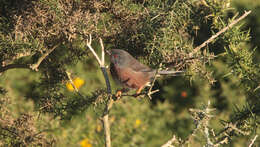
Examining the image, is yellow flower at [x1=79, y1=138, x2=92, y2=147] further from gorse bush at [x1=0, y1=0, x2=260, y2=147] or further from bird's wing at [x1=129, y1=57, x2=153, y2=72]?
bird's wing at [x1=129, y1=57, x2=153, y2=72]

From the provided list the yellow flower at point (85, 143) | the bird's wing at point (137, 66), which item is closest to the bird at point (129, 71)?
the bird's wing at point (137, 66)

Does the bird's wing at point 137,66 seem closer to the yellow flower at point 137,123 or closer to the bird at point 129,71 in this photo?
the bird at point 129,71

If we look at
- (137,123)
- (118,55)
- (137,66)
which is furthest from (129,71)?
(137,123)

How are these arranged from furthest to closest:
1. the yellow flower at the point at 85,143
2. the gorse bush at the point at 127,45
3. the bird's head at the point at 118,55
A: the yellow flower at the point at 85,143 → the bird's head at the point at 118,55 → the gorse bush at the point at 127,45

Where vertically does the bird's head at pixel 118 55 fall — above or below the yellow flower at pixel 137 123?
above

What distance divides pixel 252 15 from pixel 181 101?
5.76ft

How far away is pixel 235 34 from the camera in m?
1.96

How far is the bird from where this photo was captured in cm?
245

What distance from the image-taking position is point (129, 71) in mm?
2703

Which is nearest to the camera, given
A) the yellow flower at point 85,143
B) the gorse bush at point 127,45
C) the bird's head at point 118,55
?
the gorse bush at point 127,45

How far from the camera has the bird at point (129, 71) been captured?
2452mm

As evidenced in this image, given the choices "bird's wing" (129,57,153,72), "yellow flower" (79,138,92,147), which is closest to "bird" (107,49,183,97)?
"bird's wing" (129,57,153,72)

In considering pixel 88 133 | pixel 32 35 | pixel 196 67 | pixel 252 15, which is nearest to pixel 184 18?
pixel 196 67

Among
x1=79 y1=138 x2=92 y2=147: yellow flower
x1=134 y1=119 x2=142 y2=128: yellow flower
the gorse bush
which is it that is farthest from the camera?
x1=134 y1=119 x2=142 y2=128: yellow flower
